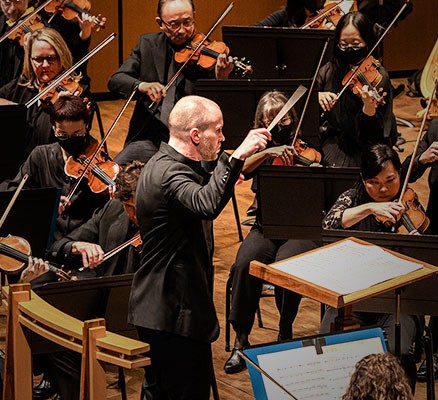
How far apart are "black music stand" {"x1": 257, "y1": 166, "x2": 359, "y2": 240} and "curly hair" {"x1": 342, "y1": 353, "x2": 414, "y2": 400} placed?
1422mm

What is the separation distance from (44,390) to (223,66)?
1.89 metres

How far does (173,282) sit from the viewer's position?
308 cm

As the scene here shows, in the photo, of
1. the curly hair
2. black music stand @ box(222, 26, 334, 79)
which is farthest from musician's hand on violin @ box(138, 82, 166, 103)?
the curly hair

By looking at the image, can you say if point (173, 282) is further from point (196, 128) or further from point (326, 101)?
point (326, 101)

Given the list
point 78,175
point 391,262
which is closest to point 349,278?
point 391,262

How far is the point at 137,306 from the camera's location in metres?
3.12

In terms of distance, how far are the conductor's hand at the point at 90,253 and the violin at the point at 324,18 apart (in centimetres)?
252

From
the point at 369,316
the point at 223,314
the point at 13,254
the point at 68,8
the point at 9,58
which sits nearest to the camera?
the point at 13,254

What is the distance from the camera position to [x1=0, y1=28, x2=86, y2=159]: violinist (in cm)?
501

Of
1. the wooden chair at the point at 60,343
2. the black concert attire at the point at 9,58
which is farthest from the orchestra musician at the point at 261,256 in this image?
the black concert attire at the point at 9,58

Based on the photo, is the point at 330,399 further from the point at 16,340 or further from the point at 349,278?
the point at 16,340

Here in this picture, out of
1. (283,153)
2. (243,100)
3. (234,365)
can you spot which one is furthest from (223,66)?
(234,365)

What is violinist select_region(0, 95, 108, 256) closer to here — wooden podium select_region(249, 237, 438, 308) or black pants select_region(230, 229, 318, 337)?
black pants select_region(230, 229, 318, 337)

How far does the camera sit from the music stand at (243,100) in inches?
177
